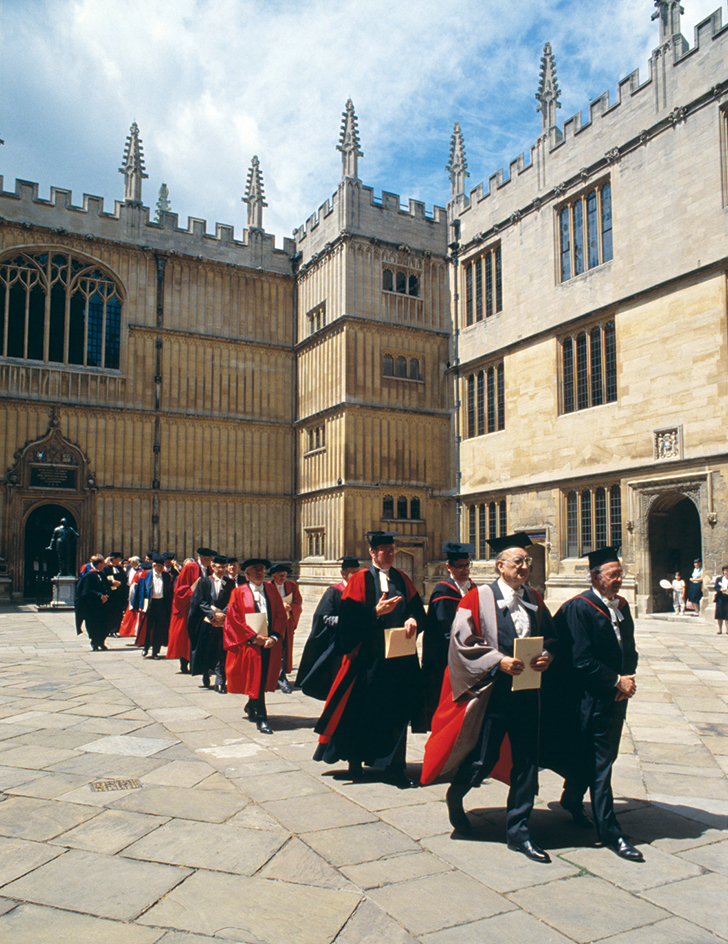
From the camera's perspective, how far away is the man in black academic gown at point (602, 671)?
3.93 metres

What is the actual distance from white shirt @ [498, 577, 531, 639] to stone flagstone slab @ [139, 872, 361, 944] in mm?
1566

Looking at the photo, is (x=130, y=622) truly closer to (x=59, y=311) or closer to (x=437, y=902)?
(x=59, y=311)

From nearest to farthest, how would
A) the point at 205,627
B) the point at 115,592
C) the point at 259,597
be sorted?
the point at 259,597
the point at 205,627
the point at 115,592

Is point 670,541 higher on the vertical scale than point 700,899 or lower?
higher

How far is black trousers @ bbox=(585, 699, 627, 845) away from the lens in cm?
387

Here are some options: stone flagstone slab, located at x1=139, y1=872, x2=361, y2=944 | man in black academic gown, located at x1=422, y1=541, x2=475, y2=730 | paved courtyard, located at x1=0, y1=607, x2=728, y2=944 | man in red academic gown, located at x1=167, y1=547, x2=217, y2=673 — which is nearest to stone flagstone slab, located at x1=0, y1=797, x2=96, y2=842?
paved courtyard, located at x1=0, y1=607, x2=728, y2=944

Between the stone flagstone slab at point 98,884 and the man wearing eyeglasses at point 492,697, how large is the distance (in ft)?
4.77

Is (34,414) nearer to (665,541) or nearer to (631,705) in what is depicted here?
(665,541)

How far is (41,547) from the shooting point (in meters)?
22.3

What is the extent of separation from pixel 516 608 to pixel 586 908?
1.45m

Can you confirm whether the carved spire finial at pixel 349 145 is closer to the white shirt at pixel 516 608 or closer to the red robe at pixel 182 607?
the red robe at pixel 182 607

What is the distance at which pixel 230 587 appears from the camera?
9023 mm

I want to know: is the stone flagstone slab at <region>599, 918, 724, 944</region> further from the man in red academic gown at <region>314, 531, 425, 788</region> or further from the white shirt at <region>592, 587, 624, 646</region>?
the man in red academic gown at <region>314, 531, 425, 788</region>

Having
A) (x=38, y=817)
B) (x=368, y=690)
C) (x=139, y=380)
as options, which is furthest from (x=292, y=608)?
(x=139, y=380)
